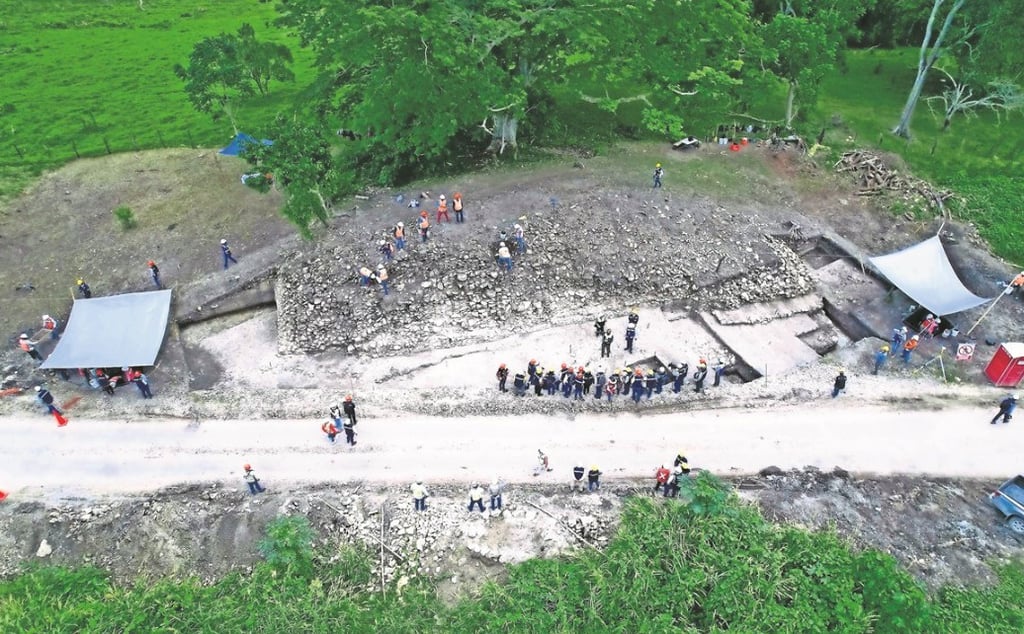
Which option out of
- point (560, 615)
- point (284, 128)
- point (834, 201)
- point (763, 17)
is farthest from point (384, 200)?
point (763, 17)

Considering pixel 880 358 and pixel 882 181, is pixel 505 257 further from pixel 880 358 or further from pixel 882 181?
pixel 882 181

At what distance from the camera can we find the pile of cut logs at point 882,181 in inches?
1151

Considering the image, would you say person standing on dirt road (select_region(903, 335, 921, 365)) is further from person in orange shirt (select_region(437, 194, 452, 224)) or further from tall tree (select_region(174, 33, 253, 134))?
tall tree (select_region(174, 33, 253, 134))

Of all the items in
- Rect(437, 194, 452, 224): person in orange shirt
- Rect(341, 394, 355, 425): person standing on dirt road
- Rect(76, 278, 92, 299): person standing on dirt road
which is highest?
Rect(437, 194, 452, 224): person in orange shirt

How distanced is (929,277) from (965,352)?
414 cm

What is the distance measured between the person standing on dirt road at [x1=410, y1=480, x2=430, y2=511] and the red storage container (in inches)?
743

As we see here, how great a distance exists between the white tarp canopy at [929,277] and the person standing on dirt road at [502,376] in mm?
15730

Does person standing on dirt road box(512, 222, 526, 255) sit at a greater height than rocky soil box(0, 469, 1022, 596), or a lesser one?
greater

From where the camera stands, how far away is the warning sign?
69.4 feet

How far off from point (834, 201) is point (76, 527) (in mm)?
31947

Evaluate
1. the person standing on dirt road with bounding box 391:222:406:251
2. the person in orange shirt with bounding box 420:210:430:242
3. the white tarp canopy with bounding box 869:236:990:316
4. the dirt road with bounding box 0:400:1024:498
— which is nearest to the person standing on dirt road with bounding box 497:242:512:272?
the person in orange shirt with bounding box 420:210:430:242

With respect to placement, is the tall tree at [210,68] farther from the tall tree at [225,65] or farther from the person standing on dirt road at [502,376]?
the person standing on dirt road at [502,376]

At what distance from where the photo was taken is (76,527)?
16.8 meters

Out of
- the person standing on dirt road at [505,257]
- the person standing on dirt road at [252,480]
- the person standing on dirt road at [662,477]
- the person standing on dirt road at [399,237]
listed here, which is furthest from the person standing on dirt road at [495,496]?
the person standing on dirt road at [399,237]
